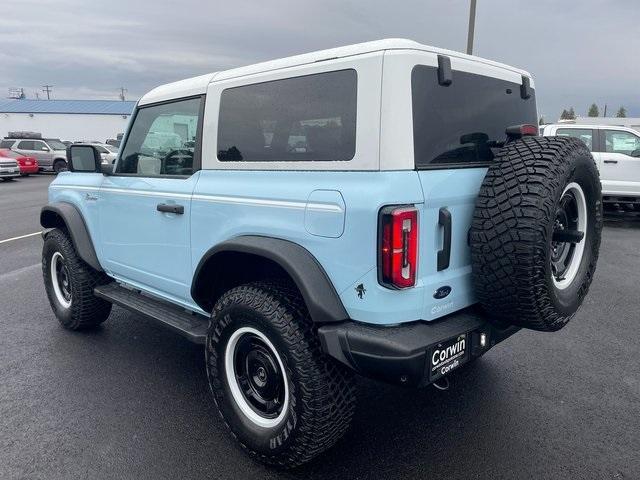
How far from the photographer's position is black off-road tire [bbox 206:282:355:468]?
242 centimetres

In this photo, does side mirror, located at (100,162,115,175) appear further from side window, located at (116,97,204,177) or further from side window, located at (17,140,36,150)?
side window, located at (17,140,36,150)

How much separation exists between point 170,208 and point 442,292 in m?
1.75

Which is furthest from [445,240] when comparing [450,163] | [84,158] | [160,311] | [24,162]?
[24,162]

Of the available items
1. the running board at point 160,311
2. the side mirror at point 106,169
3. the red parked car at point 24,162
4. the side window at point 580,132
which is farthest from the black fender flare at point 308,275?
the red parked car at point 24,162

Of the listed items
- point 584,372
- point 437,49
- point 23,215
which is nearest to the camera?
point 437,49

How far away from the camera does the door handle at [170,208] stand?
3.13 m

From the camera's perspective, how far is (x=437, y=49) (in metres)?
2.48

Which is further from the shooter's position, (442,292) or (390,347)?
(442,292)

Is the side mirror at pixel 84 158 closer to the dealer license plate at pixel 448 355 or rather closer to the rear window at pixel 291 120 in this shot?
the rear window at pixel 291 120

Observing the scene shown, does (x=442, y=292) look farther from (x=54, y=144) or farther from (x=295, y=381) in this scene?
(x=54, y=144)

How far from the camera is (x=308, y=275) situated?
236 cm

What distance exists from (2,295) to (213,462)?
426 cm

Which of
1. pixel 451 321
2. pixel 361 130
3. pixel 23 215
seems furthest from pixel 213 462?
pixel 23 215

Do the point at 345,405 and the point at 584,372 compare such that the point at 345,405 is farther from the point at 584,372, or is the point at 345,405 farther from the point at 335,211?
the point at 584,372
